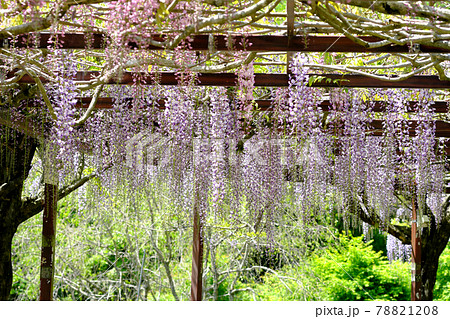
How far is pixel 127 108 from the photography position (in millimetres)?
5184

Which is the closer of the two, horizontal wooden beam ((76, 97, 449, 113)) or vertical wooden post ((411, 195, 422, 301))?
horizontal wooden beam ((76, 97, 449, 113))

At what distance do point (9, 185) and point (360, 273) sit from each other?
670 cm

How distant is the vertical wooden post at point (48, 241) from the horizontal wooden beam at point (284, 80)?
1.49 meters

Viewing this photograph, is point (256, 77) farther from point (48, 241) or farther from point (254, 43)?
point (48, 241)

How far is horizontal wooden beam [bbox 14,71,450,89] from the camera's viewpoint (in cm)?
402

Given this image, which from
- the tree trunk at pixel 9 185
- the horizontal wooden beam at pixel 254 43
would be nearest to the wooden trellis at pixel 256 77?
the horizontal wooden beam at pixel 254 43

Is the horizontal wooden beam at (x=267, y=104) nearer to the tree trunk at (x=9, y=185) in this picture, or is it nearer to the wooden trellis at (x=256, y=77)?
the wooden trellis at (x=256, y=77)

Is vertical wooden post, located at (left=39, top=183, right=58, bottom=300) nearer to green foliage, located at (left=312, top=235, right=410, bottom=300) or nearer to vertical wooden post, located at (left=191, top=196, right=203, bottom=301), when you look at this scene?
vertical wooden post, located at (left=191, top=196, right=203, bottom=301)

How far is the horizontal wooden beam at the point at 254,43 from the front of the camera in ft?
10.3

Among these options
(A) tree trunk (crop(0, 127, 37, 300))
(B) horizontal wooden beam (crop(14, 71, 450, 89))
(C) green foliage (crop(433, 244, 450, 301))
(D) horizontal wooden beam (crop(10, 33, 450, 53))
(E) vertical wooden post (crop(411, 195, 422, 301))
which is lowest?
(C) green foliage (crop(433, 244, 450, 301))

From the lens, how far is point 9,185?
197 inches

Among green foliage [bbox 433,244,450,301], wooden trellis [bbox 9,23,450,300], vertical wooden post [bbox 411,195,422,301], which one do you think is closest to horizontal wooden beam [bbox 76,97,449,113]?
wooden trellis [bbox 9,23,450,300]
